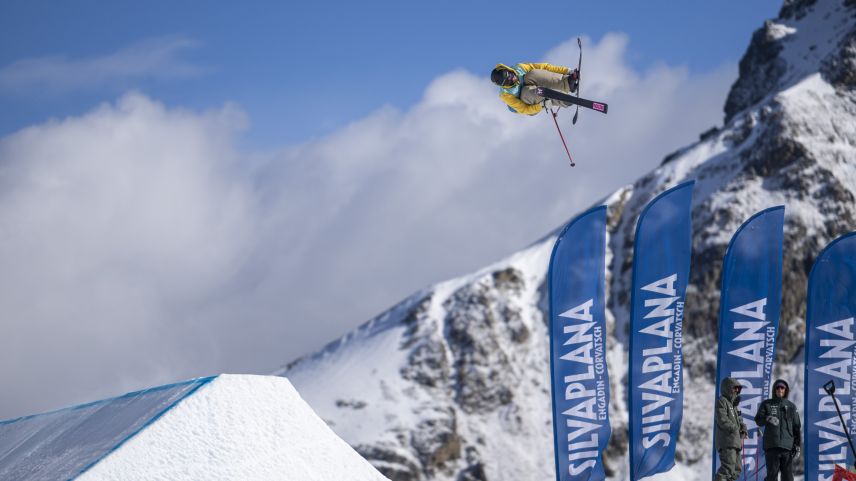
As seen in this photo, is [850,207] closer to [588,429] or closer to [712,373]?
[712,373]

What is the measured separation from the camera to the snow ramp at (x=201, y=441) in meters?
16.7

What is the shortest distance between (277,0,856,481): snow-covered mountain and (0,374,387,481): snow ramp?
6966 cm

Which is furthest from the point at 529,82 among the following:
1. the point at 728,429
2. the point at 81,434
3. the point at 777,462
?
the point at 81,434

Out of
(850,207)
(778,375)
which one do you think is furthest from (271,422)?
(850,207)

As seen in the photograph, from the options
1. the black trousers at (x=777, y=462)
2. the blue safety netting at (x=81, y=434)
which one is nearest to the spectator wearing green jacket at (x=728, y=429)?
the black trousers at (x=777, y=462)

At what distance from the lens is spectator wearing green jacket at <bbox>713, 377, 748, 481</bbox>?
16969 millimetres

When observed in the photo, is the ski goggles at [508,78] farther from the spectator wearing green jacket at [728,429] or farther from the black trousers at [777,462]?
the black trousers at [777,462]

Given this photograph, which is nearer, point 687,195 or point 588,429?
point 588,429

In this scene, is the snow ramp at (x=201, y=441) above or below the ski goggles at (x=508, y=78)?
below

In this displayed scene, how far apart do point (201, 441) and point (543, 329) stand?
88.1 meters

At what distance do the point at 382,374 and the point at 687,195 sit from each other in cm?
7752

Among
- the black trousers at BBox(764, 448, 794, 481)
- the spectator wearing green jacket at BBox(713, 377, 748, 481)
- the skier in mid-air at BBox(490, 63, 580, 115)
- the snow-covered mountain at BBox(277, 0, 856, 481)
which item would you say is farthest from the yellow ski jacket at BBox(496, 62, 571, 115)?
the snow-covered mountain at BBox(277, 0, 856, 481)

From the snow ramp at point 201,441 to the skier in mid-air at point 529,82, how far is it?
6808 mm

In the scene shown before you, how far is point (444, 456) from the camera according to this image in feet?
298
